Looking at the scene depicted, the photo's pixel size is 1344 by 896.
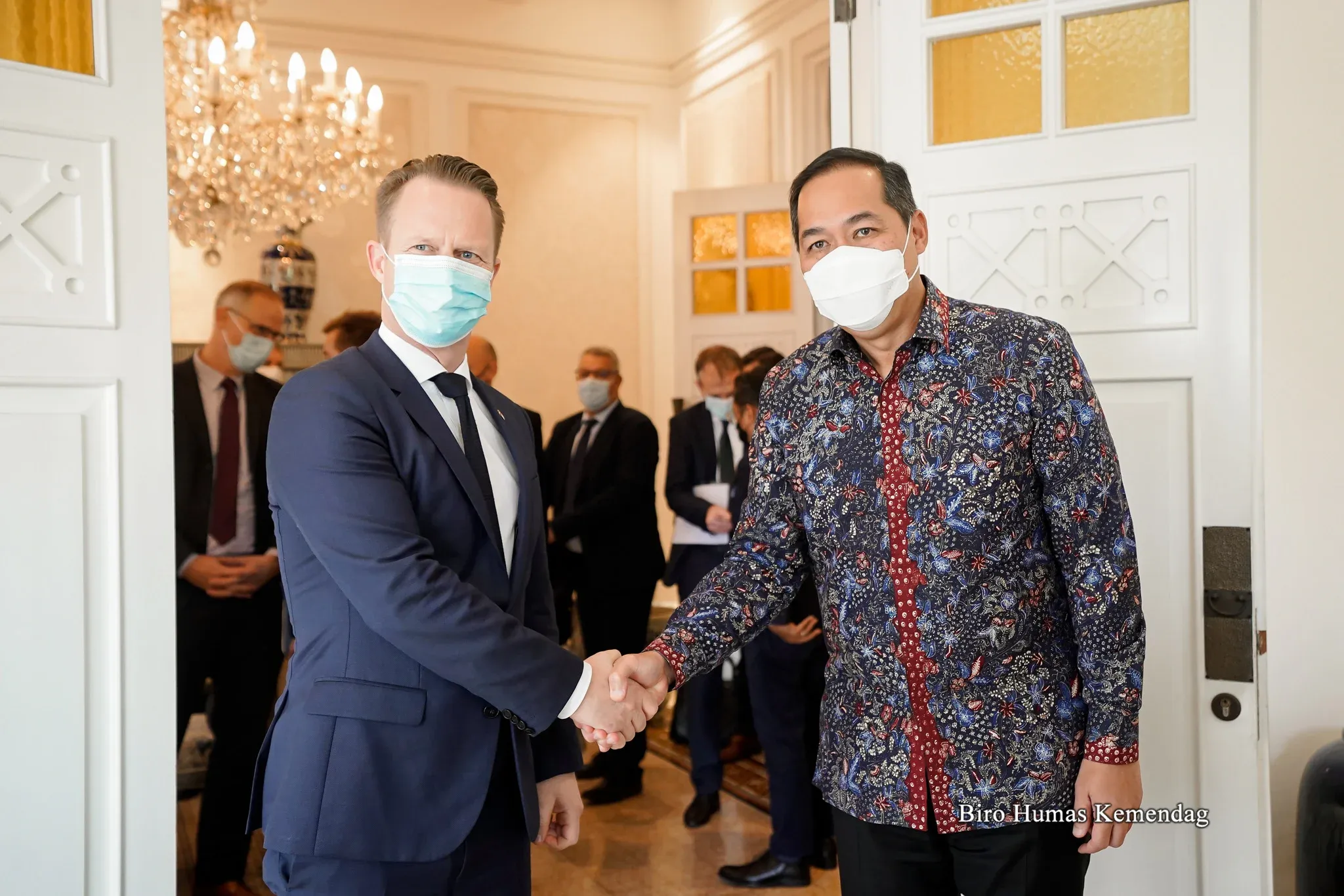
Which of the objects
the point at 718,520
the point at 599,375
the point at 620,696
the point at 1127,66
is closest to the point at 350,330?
the point at 599,375

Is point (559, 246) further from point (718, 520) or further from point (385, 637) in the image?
point (385, 637)

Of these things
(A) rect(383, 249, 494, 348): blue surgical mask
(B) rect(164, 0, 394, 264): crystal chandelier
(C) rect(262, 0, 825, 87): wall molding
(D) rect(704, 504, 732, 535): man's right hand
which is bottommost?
(D) rect(704, 504, 732, 535): man's right hand

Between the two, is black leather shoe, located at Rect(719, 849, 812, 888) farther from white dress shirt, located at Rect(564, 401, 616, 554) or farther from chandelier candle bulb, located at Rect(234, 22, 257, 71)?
chandelier candle bulb, located at Rect(234, 22, 257, 71)

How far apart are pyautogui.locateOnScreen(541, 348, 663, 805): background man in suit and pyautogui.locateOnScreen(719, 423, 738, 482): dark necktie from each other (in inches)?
12.0

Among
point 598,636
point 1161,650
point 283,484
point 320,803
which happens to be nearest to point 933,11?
point 1161,650

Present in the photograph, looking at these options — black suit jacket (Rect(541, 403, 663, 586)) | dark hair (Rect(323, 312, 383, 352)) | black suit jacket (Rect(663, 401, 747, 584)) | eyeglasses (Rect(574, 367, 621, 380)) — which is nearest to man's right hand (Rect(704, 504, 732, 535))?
black suit jacket (Rect(663, 401, 747, 584))

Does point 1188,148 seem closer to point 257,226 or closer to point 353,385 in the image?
point 353,385

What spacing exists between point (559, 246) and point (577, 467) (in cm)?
281

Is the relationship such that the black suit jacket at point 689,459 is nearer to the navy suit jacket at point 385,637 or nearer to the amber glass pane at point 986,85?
the amber glass pane at point 986,85

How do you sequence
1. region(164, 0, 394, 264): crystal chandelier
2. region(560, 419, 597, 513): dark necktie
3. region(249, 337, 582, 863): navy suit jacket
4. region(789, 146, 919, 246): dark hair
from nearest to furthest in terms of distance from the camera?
region(249, 337, 582, 863): navy suit jacket, region(789, 146, 919, 246): dark hair, region(560, 419, 597, 513): dark necktie, region(164, 0, 394, 264): crystal chandelier

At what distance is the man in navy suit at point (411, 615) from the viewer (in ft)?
4.74

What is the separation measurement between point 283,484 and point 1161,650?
5.22 ft

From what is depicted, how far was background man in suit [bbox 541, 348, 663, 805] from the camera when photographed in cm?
425

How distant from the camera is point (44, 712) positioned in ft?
5.81
